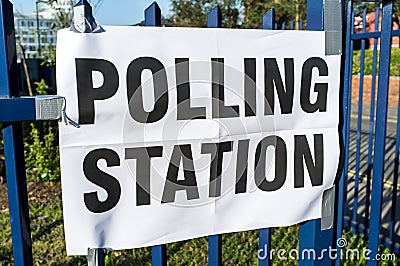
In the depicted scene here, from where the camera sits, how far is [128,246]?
134 centimetres

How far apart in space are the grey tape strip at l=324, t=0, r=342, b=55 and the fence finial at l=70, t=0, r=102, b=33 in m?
0.77

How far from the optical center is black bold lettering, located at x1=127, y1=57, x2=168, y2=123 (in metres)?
1.26

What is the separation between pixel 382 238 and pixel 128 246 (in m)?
2.80

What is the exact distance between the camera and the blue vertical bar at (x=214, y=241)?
1407 mm

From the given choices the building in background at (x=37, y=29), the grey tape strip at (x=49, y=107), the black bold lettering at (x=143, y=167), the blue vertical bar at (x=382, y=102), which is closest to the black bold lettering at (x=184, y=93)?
the black bold lettering at (x=143, y=167)

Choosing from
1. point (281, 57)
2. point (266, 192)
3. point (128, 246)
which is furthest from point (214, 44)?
point (128, 246)

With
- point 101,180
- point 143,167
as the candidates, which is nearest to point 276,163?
point 143,167

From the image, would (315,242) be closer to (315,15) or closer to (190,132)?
(190,132)

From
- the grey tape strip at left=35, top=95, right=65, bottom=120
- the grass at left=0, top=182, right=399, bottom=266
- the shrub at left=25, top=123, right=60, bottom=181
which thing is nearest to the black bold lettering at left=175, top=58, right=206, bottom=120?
the grey tape strip at left=35, top=95, right=65, bottom=120

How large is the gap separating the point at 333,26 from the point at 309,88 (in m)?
0.24

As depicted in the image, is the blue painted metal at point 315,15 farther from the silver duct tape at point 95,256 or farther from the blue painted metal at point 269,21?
the silver duct tape at point 95,256

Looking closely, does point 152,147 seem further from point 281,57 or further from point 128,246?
point 281,57

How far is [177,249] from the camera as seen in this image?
329cm

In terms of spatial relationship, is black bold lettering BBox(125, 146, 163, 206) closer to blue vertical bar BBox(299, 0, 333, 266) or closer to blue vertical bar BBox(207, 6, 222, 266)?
blue vertical bar BBox(207, 6, 222, 266)
